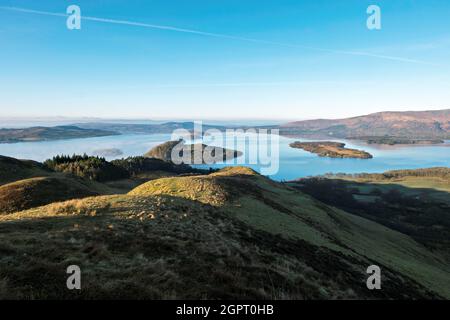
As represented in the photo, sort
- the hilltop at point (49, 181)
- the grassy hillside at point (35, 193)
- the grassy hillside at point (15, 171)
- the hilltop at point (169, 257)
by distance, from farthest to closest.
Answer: the grassy hillside at point (15, 171) < the hilltop at point (49, 181) < the grassy hillside at point (35, 193) < the hilltop at point (169, 257)

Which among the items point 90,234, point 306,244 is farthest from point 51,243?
point 306,244

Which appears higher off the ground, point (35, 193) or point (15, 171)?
point (15, 171)

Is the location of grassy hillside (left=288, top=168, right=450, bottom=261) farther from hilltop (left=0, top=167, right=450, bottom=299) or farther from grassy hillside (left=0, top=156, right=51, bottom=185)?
grassy hillside (left=0, top=156, right=51, bottom=185)

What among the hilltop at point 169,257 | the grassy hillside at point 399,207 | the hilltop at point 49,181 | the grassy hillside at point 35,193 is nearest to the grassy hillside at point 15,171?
the hilltop at point 49,181

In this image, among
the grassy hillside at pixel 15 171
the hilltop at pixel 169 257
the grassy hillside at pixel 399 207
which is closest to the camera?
the hilltop at pixel 169 257

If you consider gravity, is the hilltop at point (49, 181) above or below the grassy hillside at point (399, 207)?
above

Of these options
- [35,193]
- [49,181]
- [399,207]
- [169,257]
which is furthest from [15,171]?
[399,207]

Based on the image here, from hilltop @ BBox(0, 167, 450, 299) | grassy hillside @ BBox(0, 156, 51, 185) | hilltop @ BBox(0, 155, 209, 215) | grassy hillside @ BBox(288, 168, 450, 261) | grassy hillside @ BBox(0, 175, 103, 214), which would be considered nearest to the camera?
hilltop @ BBox(0, 167, 450, 299)

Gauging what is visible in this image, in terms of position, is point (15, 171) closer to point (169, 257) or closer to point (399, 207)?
point (169, 257)

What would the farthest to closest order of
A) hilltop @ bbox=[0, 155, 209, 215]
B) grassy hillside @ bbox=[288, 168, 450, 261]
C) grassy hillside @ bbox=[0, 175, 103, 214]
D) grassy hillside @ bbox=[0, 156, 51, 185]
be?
1. grassy hillside @ bbox=[288, 168, 450, 261]
2. grassy hillside @ bbox=[0, 156, 51, 185]
3. hilltop @ bbox=[0, 155, 209, 215]
4. grassy hillside @ bbox=[0, 175, 103, 214]

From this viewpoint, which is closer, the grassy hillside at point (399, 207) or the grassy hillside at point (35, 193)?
the grassy hillside at point (35, 193)

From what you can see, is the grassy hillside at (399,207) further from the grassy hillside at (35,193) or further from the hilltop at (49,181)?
the grassy hillside at (35,193)

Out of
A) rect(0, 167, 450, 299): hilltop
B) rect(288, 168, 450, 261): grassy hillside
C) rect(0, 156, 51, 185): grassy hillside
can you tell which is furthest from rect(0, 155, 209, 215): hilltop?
rect(288, 168, 450, 261): grassy hillside
